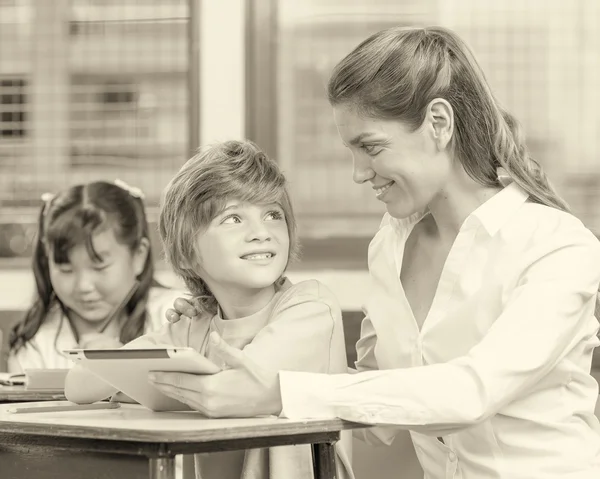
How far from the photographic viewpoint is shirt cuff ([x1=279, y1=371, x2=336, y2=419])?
1420mm

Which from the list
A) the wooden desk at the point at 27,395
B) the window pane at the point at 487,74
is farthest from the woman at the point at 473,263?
the window pane at the point at 487,74

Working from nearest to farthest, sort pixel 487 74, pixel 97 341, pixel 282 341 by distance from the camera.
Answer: pixel 282 341 < pixel 97 341 < pixel 487 74

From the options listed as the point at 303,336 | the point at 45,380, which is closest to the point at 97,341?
the point at 45,380

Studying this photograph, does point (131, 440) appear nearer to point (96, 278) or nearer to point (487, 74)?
point (96, 278)

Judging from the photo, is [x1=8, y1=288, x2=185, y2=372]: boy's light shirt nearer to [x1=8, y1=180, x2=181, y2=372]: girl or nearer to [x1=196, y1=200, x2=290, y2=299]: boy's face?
[x1=8, y1=180, x2=181, y2=372]: girl

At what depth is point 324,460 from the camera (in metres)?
1.48

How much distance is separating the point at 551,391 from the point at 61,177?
204cm

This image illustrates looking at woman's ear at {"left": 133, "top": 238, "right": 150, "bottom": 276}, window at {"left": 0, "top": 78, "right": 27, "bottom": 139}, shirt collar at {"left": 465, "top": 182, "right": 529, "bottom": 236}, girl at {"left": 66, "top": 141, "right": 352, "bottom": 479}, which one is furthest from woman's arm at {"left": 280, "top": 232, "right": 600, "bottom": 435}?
window at {"left": 0, "top": 78, "right": 27, "bottom": 139}

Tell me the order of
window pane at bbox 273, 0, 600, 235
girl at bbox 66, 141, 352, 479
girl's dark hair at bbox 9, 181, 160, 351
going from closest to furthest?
girl at bbox 66, 141, 352, 479 → girl's dark hair at bbox 9, 181, 160, 351 → window pane at bbox 273, 0, 600, 235

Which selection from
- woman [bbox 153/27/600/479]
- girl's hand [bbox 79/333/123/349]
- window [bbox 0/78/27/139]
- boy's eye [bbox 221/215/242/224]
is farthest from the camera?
window [bbox 0/78/27/139]

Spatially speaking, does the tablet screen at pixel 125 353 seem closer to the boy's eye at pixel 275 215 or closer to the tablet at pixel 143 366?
the tablet at pixel 143 366

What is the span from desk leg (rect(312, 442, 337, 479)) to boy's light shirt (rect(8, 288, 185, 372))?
1330mm

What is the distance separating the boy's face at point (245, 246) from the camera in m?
1.78

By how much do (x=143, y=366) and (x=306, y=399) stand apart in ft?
0.73
